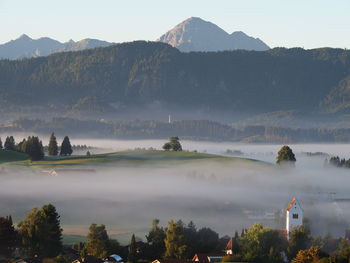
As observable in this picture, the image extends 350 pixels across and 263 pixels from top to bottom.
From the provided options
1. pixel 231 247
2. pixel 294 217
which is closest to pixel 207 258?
pixel 231 247

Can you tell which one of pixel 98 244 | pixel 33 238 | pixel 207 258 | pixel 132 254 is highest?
pixel 33 238

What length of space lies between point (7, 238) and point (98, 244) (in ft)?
39.1

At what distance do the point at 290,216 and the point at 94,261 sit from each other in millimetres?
53466

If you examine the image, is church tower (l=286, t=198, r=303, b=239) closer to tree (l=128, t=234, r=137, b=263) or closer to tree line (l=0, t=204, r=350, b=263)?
tree line (l=0, t=204, r=350, b=263)

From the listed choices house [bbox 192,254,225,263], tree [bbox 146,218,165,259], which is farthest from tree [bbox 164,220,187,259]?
house [bbox 192,254,225,263]

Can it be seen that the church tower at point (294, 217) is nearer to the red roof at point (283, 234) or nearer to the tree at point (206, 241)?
the red roof at point (283, 234)

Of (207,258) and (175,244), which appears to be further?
(175,244)

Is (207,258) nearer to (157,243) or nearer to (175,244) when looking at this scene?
(175,244)

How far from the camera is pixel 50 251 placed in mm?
152125

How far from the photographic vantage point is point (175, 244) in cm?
15275

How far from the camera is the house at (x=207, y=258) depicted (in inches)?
5753

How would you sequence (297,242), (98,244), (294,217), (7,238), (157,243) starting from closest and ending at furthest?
(7,238) < (98,244) < (297,242) < (157,243) < (294,217)

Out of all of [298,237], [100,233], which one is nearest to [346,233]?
[298,237]

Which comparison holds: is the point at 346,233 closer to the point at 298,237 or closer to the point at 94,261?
the point at 298,237
